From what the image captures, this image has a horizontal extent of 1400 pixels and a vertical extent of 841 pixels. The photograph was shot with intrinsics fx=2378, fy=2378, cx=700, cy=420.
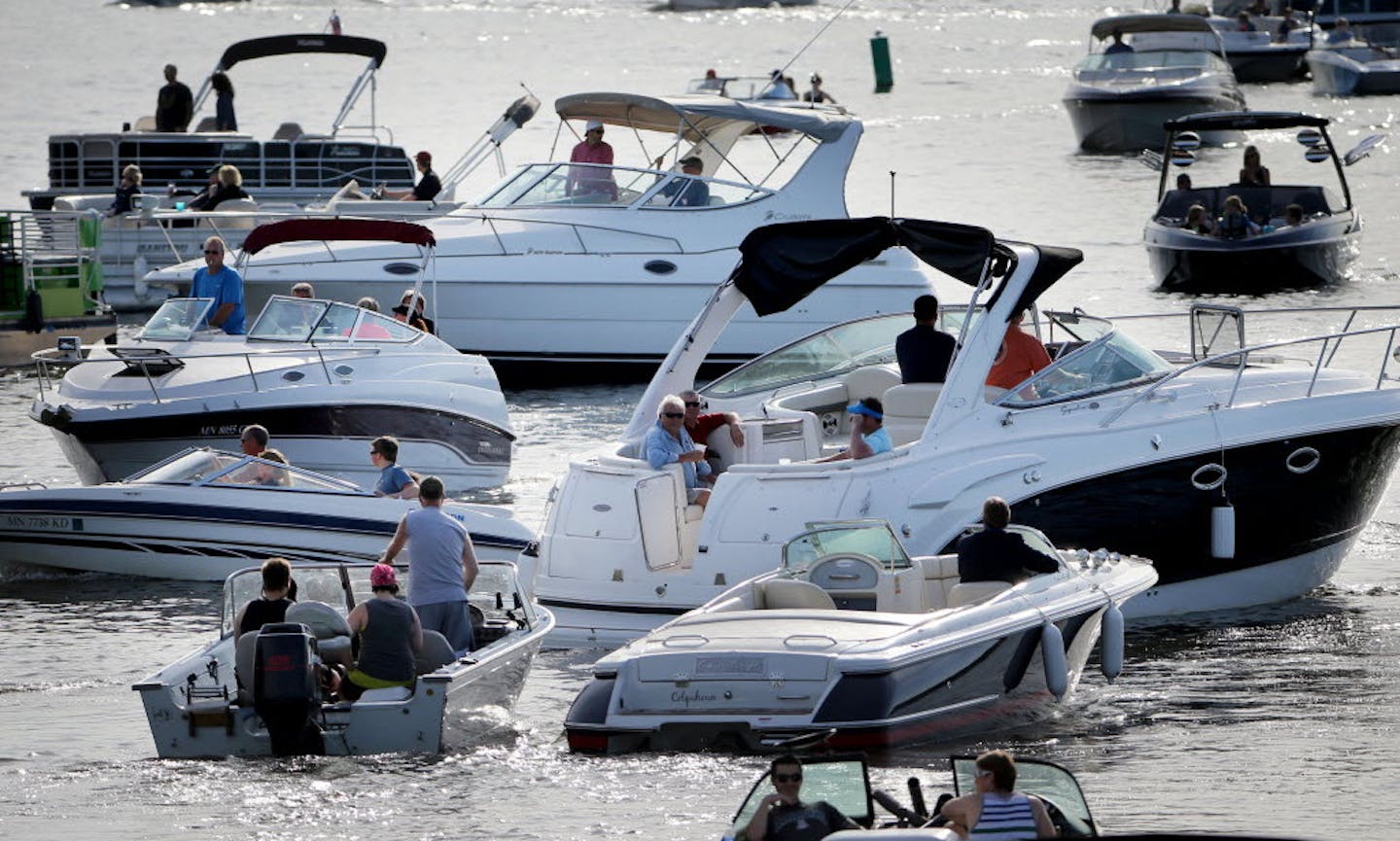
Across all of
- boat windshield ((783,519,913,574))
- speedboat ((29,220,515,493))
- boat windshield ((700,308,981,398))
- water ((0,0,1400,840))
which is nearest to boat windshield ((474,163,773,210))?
water ((0,0,1400,840))

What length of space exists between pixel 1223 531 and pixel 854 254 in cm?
313

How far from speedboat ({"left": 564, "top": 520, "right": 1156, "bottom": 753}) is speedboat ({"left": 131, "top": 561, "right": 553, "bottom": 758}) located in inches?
27.4

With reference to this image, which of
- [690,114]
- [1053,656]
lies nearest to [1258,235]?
[690,114]

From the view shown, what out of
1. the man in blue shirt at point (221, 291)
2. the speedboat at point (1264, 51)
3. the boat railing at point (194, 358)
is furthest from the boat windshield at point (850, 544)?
the speedboat at point (1264, 51)

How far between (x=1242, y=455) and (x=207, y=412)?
28.5 ft

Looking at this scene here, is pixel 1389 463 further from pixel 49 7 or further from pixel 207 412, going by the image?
pixel 49 7

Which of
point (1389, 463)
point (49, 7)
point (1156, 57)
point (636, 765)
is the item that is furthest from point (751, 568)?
point (49, 7)

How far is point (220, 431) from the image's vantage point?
20.0 m

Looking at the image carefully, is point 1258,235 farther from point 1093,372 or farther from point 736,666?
point 736,666

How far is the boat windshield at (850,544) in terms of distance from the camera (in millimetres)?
14062

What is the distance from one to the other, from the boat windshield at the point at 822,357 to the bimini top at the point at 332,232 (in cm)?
525

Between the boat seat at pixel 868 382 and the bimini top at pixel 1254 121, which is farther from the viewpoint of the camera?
the bimini top at pixel 1254 121

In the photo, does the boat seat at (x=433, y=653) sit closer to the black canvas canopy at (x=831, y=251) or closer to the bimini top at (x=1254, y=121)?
the black canvas canopy at (x=831, y=251)

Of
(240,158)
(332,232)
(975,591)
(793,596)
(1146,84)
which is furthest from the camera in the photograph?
(1146,84)
